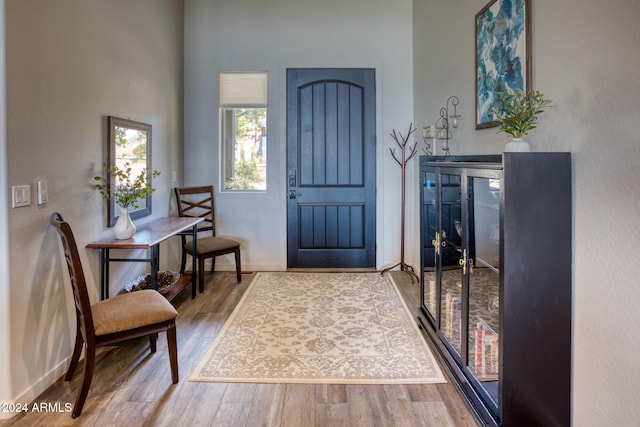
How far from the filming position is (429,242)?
111 inches

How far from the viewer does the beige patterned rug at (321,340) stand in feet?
7.71

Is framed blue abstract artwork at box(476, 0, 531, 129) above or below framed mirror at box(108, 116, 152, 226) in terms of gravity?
above

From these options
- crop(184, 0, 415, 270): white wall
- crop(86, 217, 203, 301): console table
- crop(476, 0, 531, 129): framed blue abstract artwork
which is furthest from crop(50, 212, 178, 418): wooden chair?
crop(184, 0, 415, 270): white wall

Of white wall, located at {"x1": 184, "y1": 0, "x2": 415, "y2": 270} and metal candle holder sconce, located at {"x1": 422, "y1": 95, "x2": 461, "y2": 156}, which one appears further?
white wall, located at {"x1": 184, "y1": 0, "x2": 415, "y2": 270}

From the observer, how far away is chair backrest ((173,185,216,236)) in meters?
4.36

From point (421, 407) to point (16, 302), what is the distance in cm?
210

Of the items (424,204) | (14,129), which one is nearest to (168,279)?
(14,129)

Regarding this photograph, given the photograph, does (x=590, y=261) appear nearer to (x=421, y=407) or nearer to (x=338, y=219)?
(x=421, y=407)

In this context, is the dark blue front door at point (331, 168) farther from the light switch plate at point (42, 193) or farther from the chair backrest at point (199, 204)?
the light switch plate at point (42, 193)

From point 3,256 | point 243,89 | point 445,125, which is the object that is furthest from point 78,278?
point 243,89

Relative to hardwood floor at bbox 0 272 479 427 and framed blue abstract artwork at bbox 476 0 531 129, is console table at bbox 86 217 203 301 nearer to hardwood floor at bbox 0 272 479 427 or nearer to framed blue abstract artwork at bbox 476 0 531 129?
A: hardwood floor at bbox 0 272 479 427

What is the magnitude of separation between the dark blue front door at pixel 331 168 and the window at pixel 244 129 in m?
0.33

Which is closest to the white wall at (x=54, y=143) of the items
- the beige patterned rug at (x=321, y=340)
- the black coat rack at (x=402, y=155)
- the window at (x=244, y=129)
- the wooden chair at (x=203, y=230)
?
the wooden chair at (x=203, y=230)

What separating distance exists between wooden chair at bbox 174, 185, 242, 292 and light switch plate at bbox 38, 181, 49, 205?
1727 millimetres
